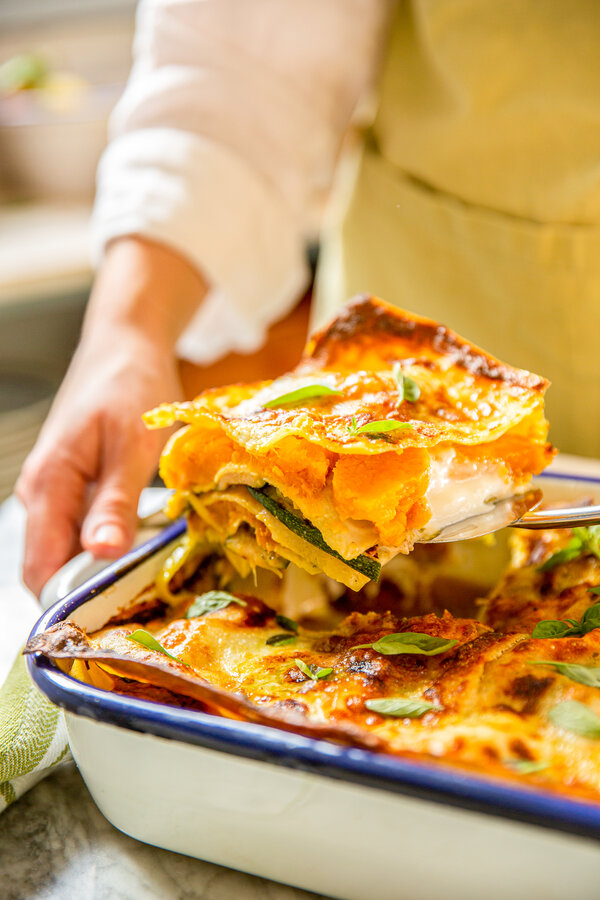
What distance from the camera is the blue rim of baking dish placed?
0.46 m

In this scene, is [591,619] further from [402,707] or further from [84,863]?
[84,863]

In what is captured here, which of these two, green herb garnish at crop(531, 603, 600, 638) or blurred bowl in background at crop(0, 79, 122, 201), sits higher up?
green herb garnish at crop(531, 603, 600, 638)

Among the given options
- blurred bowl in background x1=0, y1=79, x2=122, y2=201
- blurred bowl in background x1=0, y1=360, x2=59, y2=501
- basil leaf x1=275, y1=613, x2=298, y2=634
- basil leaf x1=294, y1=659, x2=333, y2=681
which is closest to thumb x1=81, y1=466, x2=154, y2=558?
basil leaf x1=275, y1=613, x2=298, y2=634

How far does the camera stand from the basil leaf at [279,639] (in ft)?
2.47

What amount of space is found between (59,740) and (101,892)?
15 cm

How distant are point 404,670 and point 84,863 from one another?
29 centimetres

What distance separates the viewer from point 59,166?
336cm

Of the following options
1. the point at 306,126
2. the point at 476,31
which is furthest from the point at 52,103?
the point at 476,31

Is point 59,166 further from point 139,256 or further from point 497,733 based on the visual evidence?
point 497,733

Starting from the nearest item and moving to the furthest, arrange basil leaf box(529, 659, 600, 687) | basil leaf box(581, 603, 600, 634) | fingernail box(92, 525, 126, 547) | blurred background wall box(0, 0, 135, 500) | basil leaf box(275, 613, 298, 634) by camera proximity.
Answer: basil leaf box(529, 659, 600, 687), basil leaf box(581, 603, 600, 634), basil leaf box(275, 613, 298, 634), fingernail box(92, 525, 126, 547), blurred background wall box(0, 0, 135, 500)

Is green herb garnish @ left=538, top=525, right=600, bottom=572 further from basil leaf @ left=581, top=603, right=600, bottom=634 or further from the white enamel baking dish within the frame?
the white enamel baking dish

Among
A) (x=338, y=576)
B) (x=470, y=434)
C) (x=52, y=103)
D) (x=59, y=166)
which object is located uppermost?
(x=470, y=434)

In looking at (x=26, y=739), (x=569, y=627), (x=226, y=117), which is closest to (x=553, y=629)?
(x=569, y=627)

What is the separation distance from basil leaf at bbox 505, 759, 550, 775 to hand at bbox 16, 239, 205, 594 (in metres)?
0.53
